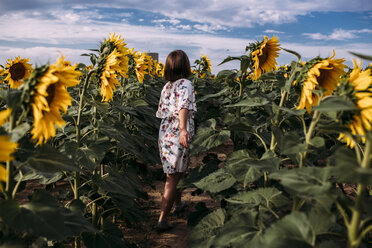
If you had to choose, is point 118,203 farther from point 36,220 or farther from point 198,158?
point 198,158

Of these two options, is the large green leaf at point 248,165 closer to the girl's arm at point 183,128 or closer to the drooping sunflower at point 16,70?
the girl's arm at point 183,128

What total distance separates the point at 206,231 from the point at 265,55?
6.08 ft

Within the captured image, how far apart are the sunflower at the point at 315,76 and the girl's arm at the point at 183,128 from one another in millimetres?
1485

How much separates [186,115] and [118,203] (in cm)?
117

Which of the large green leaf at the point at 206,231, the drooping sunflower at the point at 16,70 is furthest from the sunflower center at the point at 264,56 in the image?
the drooping sunflower at the point at 16,70

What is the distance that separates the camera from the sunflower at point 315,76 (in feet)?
5.76

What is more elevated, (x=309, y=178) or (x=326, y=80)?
(x=326, y=80)

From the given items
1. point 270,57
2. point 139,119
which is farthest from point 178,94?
point 270,57

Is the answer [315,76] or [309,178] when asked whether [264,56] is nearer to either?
[315,76]

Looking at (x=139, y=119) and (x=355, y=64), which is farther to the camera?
(x=139, y=119)

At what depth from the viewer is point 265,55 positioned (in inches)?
119

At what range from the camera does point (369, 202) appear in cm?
114

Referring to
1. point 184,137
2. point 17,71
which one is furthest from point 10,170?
point 17,71

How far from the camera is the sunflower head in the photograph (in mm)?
2895
